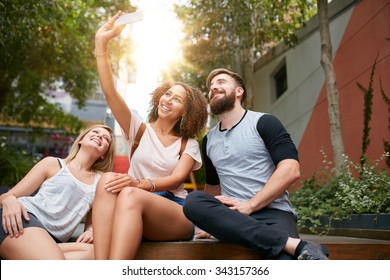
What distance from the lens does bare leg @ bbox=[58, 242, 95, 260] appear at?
89.2 inches

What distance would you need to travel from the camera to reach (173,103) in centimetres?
288

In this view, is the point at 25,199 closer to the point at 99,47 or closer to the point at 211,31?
the point at 99,47

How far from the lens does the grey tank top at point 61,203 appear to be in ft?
7.88

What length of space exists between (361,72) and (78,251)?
5.65 meters

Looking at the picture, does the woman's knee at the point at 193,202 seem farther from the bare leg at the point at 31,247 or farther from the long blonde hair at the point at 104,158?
the long blonde hair at the point at 104,158

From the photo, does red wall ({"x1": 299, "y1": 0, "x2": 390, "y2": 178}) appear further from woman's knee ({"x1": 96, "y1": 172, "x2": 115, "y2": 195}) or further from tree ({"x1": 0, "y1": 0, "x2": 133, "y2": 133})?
tree ({"x1": 0, "y1": 0, "x2": 133, "y2": 133})

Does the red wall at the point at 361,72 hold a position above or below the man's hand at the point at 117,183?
above

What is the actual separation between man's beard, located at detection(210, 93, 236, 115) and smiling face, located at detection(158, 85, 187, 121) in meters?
0.27

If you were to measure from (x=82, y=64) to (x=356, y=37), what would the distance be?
26.7 feet

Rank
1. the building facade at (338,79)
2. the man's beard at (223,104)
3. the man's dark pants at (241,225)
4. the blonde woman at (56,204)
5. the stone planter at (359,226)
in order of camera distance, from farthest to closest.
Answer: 1. the building facade at (338,79)
2. the stone planter at (359,226)
3. the man's beard at (223,104)
4. the blonde woman at (56,204)
5. the man's dark pants at (241,225)

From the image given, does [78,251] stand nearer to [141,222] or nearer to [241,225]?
[141,222]

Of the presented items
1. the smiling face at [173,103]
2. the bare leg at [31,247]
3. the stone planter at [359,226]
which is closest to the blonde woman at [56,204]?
the bare leg at [31,247]

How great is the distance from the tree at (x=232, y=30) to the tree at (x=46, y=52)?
2.18 m
